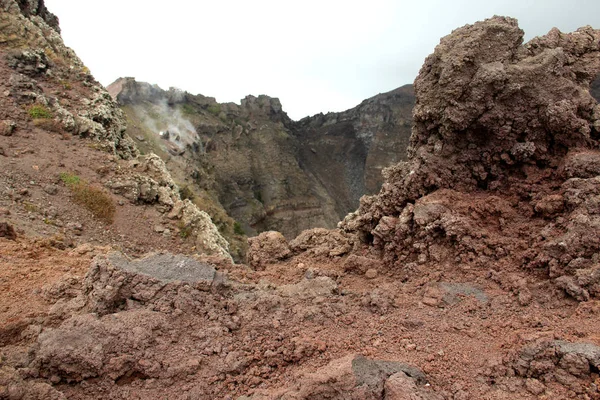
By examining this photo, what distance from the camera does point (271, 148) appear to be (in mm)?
49812

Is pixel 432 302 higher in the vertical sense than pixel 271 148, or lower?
lower

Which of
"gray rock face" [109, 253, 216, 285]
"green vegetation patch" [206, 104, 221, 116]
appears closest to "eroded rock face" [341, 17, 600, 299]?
"gray rock face" [109, 253, 216, 285]

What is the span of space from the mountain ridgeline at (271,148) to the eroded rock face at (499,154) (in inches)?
1120

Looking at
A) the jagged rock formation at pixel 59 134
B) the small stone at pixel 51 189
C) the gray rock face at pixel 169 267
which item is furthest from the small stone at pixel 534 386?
the small stone at pixel 51 189

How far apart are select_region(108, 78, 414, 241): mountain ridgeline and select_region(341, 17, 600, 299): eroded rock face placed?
2844 centimetres

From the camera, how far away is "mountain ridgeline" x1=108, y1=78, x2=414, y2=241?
41.1 m

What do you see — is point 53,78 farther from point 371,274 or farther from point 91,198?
point 371,274

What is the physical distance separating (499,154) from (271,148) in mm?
45395

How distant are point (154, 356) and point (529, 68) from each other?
463 cm

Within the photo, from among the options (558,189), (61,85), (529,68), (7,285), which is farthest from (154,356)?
(61,85)

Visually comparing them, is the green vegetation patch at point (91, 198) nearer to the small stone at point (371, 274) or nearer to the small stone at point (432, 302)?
the small stone at point (371, 274)

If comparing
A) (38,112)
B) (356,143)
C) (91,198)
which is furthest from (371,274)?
(356,143)

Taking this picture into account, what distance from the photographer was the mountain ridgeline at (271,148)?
135 ft

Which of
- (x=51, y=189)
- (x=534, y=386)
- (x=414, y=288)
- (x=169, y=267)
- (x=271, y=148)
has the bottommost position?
(x=534, y=386)
